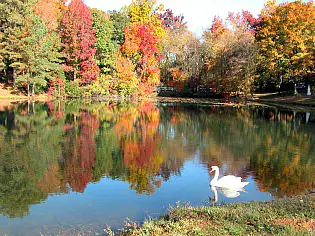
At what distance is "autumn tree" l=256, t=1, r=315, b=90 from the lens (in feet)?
129

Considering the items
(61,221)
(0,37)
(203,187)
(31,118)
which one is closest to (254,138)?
(203,187)

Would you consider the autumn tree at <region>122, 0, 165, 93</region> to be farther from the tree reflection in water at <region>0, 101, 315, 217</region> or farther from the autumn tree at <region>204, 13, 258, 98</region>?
the tree reflection in water at <region>0, 101, 315, 217</region>

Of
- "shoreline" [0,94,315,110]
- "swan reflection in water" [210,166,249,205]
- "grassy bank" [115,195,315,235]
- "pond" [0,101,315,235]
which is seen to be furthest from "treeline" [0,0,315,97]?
"grassy bank" [115,195,315,235]

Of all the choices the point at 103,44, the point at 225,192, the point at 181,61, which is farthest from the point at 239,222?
the point at 181,61

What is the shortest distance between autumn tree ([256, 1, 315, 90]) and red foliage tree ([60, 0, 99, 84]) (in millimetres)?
22599

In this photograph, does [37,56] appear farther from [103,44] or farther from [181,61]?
[181,61]

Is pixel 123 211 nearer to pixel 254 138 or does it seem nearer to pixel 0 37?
pixel 254 138

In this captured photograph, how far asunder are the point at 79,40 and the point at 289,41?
2693cm

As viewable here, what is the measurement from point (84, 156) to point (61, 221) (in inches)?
245

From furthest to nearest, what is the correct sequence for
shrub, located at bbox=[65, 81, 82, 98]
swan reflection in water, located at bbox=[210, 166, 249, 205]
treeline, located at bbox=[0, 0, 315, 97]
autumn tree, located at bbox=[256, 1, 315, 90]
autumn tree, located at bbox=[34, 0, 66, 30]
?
autumn tree, located at bbox=[34, 0, 66, 30]
shrub, located at bbox=[65, 81, 82, 98]
treeline, located at bbox=[0, 0, 315, 97]
autumn tree, located at bbox=[256, 1, 315, 90]
swan reflection in water, located at bbox=[210, 166, 249, 205]

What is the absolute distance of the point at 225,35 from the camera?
47312 millimetres

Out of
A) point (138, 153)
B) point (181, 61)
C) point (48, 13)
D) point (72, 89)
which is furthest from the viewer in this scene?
point (181, 61)

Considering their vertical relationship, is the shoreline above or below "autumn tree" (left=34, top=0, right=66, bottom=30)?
below

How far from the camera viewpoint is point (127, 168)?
12484 millimetres
